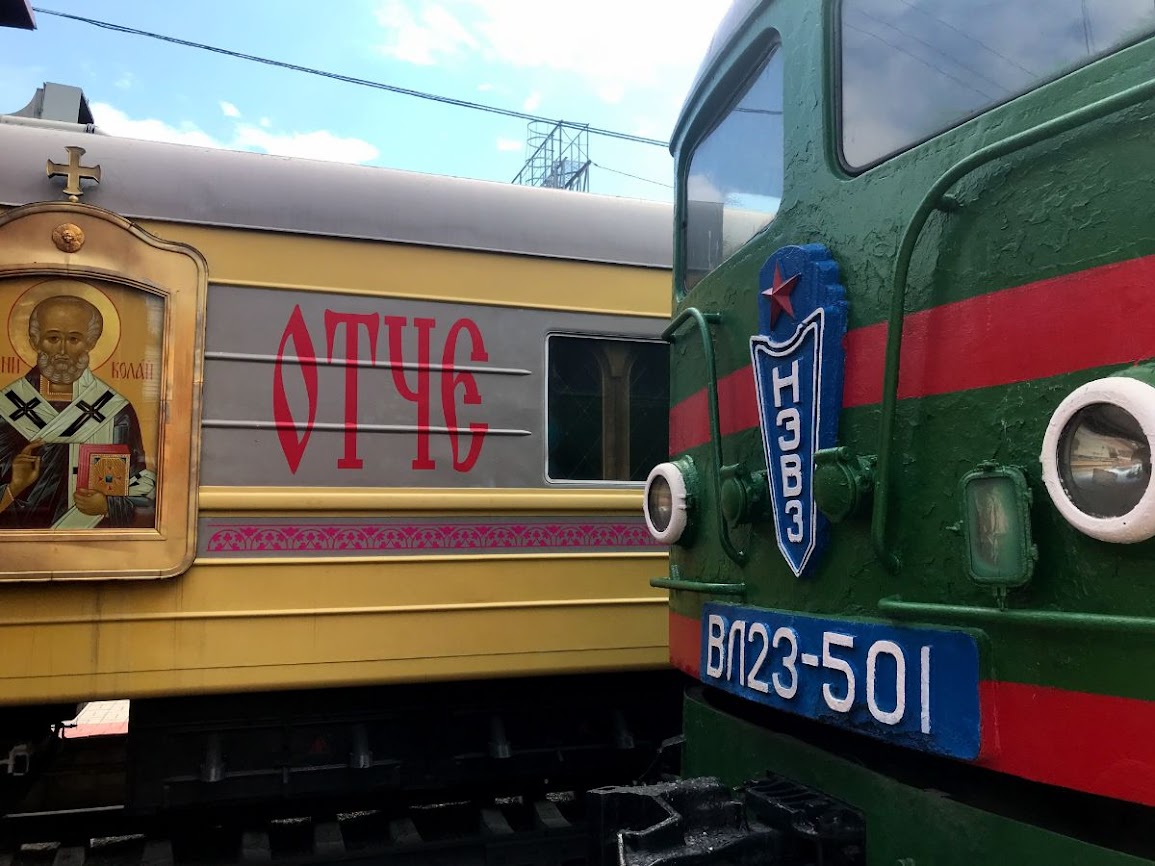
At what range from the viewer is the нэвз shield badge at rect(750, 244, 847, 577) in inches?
72.4

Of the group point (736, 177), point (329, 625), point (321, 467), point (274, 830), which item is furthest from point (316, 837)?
point (736, 177)

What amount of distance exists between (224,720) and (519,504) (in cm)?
141

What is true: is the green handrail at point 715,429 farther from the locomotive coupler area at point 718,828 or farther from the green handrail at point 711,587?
the locomotive coupler area at point 718,828

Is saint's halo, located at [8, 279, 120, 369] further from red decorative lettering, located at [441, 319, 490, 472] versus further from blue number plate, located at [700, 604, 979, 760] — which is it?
blue number plate, located at [700, 604, 979, 760]

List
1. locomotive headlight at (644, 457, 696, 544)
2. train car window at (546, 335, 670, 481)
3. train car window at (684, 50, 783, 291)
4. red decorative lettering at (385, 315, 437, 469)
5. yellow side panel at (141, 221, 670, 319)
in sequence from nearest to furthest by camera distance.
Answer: train car window at (684, 50, 783, 291), locomotive headlight at (644, 457, 696, 544), yellow side panel at (141, 221, 670, 319), red decorative lettering at (385, 315, 437, 469), train car window at (546, 335, 670, 481)

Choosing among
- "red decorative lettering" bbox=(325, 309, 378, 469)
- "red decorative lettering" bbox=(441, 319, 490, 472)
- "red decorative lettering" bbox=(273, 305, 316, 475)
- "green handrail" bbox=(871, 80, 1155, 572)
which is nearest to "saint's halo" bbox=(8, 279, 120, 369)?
"red decorative lettering" bbox=(273, 305, 316, 475)

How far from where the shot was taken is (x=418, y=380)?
12.1 feet

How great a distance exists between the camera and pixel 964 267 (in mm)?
1548

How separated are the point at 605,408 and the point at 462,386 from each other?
669mm

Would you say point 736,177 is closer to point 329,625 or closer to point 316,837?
point 329,625

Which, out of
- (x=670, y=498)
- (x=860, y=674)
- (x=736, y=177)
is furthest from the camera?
(x=736, y=177)

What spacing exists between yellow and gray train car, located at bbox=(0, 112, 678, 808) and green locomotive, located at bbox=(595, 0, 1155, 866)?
156 cm

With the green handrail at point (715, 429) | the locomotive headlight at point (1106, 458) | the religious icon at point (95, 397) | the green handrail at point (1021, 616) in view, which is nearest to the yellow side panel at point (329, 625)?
the religious icon at point (95, 397)

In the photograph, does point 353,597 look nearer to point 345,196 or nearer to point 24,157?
point 345,196
